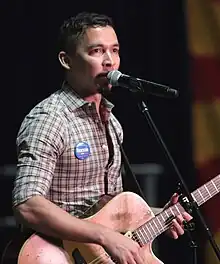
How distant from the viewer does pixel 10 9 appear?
3.55m

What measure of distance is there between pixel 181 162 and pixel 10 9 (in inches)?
47.2

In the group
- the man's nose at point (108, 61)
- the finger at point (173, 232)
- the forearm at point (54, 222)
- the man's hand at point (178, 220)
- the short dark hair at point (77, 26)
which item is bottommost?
the finger at point (173, 232)

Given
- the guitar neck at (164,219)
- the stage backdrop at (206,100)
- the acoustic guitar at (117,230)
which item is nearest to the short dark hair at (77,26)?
the acoustic guitar at (117,230)

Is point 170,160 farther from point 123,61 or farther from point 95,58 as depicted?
point 123,61

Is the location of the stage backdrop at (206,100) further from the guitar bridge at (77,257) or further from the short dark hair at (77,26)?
the guitar bridge at (77,257)

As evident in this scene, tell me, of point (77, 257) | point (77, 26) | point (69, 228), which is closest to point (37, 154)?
point (69, 228)

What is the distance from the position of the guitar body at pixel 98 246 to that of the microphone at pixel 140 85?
1.33 ft

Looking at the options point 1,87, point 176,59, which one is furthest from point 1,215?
point 176,59

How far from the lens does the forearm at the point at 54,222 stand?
89.3 inches

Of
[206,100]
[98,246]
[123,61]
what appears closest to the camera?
[98,246]

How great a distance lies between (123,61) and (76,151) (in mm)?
1376

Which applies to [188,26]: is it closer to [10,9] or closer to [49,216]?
[10,9]

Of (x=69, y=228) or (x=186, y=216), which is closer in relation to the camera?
(x=69, y=228)

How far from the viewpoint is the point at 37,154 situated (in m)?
2.30
